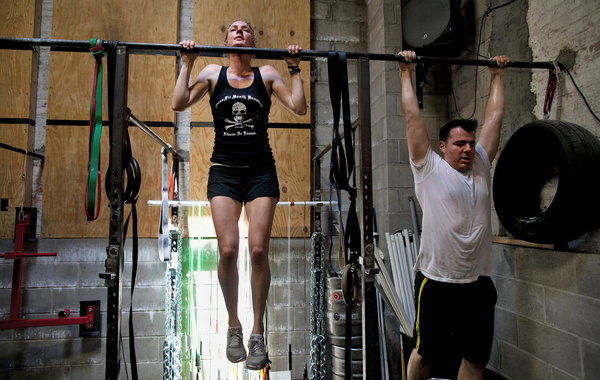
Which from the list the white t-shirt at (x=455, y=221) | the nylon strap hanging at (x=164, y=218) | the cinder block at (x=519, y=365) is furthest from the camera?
the nylon strap hanging at (x=164, y=218)

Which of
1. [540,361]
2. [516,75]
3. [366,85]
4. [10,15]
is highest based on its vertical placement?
[10,15]

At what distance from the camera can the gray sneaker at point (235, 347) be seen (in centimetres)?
188

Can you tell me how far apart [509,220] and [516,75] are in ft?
3.57

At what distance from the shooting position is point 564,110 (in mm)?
2145

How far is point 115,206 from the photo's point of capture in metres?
1.37

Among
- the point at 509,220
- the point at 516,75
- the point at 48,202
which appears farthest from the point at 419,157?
the point at 48,202

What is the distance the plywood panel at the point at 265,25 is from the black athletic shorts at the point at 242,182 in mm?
1486

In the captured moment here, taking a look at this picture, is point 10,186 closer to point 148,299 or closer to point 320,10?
point 148,299

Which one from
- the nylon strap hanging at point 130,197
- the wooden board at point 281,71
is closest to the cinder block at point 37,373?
the nylon strap hanging at point 130,197

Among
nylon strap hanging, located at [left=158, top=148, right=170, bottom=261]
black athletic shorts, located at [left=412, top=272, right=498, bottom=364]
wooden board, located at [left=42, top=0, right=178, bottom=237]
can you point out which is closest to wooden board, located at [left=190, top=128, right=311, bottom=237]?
wooden board, located at [left=42, top=0, right=178, bottom=237]

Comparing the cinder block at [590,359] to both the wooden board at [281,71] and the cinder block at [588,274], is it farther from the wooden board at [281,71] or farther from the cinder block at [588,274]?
the wooden board at [281,71]

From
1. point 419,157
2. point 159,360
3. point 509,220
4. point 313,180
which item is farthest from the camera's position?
point 313,180

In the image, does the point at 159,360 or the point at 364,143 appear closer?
the point at 364,143

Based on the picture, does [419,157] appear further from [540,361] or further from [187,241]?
[187,241]
